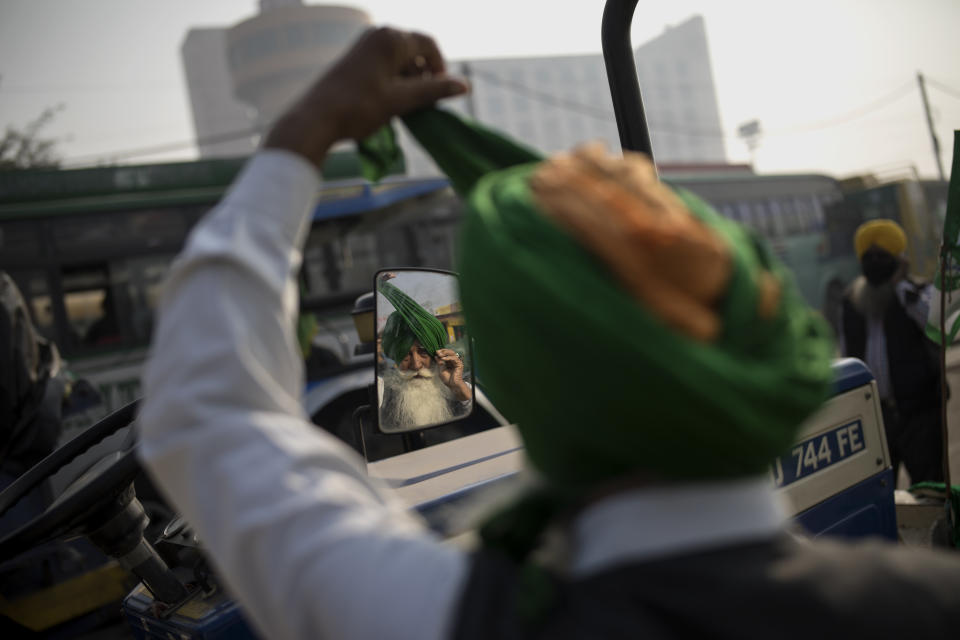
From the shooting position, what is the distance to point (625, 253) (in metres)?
0.62

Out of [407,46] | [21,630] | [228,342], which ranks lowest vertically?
[21,630]

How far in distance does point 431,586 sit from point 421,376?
1.40 metres

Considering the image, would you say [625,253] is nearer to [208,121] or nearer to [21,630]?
[21,630]

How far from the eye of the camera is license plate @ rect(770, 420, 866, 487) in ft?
6.61

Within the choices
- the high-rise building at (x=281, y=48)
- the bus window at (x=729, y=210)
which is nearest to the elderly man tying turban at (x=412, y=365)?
the bus window at (x=729, y=210)

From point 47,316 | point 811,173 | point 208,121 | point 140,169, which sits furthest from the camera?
point 208,121

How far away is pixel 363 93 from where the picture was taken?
→ 870 millimetres

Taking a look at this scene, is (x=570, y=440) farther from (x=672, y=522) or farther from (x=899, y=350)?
(x=899, y=350)

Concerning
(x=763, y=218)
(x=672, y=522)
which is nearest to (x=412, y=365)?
(x=672, y=522)

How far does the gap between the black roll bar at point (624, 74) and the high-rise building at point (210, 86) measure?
8710cm

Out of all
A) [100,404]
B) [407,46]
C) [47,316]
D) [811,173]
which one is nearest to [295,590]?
[407,46]

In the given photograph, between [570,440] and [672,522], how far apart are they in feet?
0.36

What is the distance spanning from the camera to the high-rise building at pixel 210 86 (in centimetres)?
8319

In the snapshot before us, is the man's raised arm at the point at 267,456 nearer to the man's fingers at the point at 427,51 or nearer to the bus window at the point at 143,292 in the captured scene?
the man's fingers at the point at 427,51
